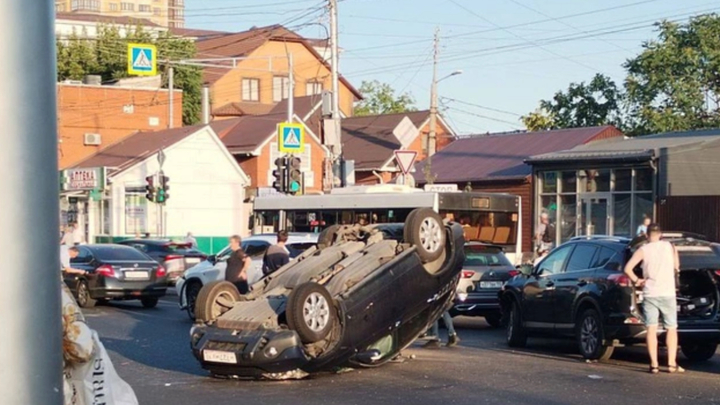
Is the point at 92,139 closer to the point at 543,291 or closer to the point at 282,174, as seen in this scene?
the point at 282,174

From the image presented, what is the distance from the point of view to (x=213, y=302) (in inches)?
539

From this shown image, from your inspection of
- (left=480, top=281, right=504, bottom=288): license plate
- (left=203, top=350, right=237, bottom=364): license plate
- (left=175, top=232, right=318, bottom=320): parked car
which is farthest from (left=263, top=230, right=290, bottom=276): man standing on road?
(left=203, top=350, right=237, bottom=364): license plate

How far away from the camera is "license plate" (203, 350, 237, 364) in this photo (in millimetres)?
12695

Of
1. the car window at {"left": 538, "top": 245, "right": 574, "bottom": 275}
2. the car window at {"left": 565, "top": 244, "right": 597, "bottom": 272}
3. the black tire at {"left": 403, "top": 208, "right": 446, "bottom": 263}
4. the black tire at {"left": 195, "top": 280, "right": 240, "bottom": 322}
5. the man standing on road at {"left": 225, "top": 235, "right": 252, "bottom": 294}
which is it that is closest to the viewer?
the black tire at {"left": 195, "top": 280, "right": 240, "bottom": 322}

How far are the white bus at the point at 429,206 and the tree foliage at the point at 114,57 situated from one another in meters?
38.2

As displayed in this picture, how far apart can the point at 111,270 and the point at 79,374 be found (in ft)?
67.6

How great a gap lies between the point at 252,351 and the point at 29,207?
1016cm

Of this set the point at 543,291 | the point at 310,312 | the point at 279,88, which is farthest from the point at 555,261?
the point at 279,88

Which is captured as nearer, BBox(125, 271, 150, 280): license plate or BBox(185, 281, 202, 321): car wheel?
BBox(185, 281, 202, 321): car wheel

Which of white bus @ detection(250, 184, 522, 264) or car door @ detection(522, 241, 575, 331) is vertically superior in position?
white bus @ detection(250, 184, 522, 264)

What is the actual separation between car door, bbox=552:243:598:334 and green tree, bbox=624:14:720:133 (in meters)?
30.1

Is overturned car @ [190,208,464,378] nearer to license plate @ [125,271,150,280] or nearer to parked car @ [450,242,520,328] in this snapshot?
parked car @ [450,242,520,328]

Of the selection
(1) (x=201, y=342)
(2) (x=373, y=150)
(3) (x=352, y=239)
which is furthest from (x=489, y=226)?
(2) (x=373, y=150)

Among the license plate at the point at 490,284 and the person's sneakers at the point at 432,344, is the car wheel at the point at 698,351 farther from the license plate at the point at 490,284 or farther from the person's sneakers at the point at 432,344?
the license plate at the point at 490,284
